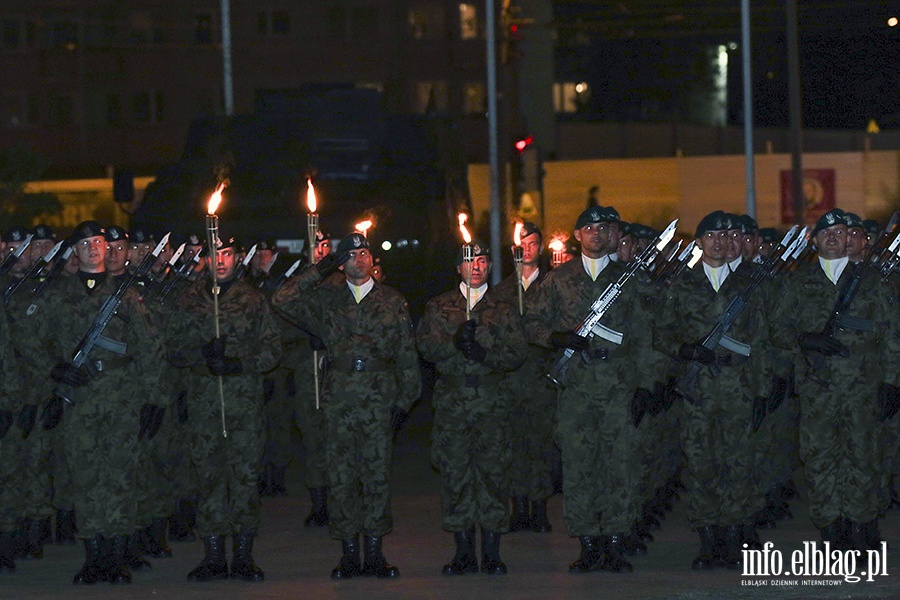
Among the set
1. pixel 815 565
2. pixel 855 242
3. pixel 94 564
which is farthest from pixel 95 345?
pixel 855 242

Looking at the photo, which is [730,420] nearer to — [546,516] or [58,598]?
[546,516]

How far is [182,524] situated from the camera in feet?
37.9

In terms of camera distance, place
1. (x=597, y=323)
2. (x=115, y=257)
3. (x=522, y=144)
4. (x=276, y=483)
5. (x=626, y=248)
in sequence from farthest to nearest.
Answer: (x=522, y=144), (x=276, y=483), (x=626, y=248), (x=115, y=257), (x=597, y=323)

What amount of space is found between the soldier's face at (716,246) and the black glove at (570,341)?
3.74ft

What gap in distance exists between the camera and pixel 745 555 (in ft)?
32.8

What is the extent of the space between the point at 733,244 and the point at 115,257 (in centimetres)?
394

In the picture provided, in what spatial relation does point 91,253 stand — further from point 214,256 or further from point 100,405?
point 100,405

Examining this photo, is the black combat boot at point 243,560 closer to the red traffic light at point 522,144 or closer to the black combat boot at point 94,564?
the black combat boot at point 94,564

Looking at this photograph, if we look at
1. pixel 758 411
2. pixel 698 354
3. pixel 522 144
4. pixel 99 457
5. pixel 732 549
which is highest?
pixel 522 144

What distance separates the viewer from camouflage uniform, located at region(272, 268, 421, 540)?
9820mm

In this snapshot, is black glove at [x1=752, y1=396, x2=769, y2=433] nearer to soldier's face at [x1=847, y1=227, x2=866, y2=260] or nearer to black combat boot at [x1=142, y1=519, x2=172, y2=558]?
soldier's face at [x1=847, y1=227, x2=866, y2=260]

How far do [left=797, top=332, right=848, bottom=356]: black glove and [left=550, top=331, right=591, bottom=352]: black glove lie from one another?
143cm

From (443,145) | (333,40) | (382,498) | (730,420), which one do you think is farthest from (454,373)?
(333,40)

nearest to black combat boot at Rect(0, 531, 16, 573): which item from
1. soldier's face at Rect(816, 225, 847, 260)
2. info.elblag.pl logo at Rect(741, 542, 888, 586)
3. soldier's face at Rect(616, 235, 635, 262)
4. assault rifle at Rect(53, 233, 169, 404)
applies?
assault rifle at Rect(53, 233, 169, 404)
